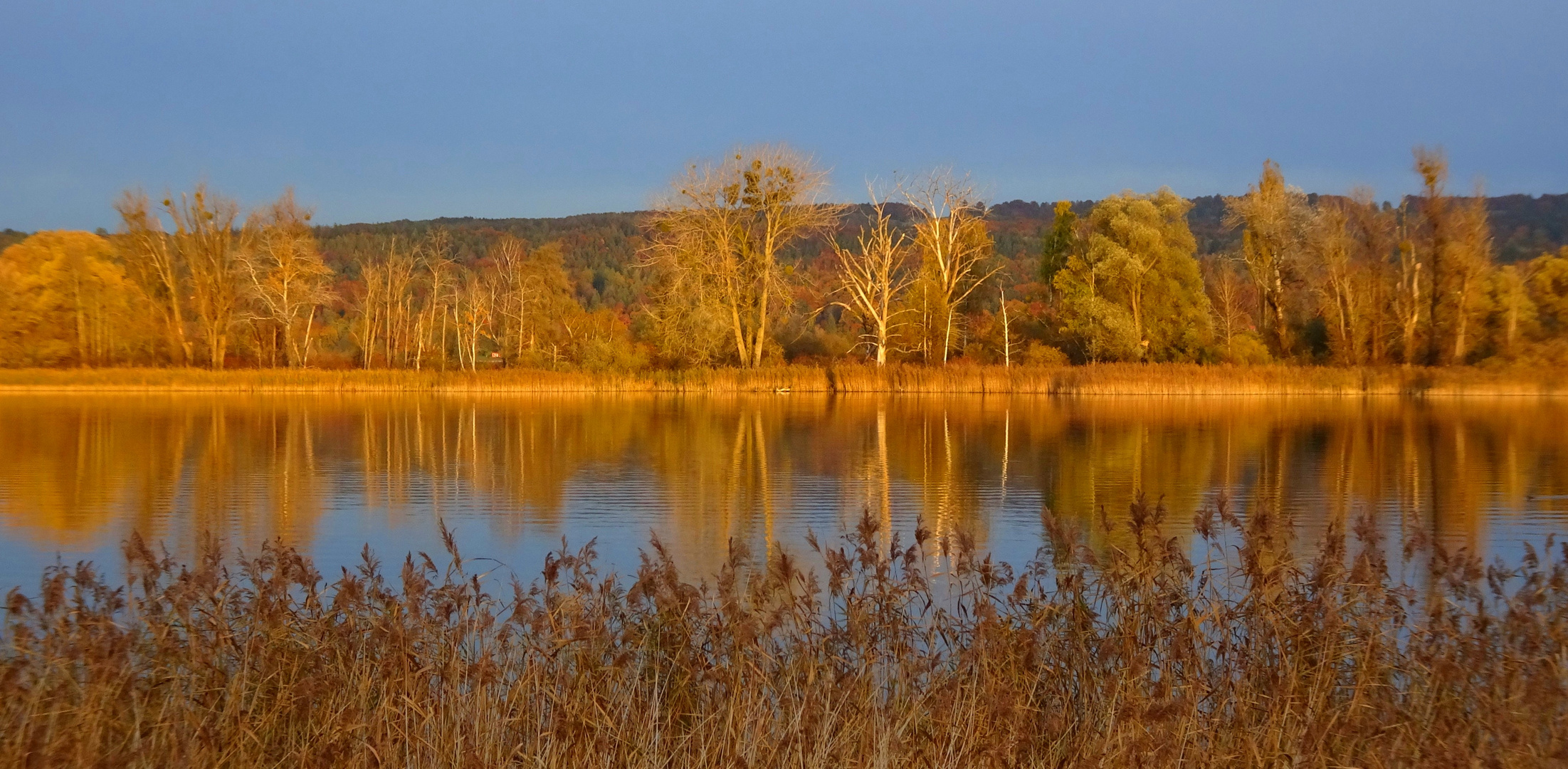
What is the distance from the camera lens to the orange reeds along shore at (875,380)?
3997cm

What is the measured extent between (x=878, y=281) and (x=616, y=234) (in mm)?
65836

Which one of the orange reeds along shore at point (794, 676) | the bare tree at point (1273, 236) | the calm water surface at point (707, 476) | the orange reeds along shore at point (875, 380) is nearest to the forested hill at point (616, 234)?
the bare tree at point (1273, 236)

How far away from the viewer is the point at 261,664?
5.05 meters

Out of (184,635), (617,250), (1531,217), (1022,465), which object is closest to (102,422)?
(1022,465)

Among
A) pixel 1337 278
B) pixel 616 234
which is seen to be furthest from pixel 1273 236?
pixel 616 234

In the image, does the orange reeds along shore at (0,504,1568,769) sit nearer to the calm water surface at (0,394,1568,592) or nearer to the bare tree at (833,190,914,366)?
the calm water surface at (0,394,1568,592)

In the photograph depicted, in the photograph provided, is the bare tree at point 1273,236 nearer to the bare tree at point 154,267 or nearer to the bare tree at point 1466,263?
the bare tree at point 1466,263

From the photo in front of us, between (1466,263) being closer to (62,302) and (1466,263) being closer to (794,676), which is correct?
(794,676)

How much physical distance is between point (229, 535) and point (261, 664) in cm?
669

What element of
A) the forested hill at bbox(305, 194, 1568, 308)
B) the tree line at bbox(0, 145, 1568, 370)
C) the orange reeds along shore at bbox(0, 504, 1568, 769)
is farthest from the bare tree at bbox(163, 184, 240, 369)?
the orange reeds along shore at bbox(0, 504, 1568, 769)

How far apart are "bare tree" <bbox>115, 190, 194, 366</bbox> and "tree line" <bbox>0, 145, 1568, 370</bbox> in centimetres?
10

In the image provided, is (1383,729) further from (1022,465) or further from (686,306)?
(686,306)

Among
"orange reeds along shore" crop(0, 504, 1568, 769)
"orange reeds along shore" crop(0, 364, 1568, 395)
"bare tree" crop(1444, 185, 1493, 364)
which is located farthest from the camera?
"bare tree" crop(1444, 185, 1493, 364)

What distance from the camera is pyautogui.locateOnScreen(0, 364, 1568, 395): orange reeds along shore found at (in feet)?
131
